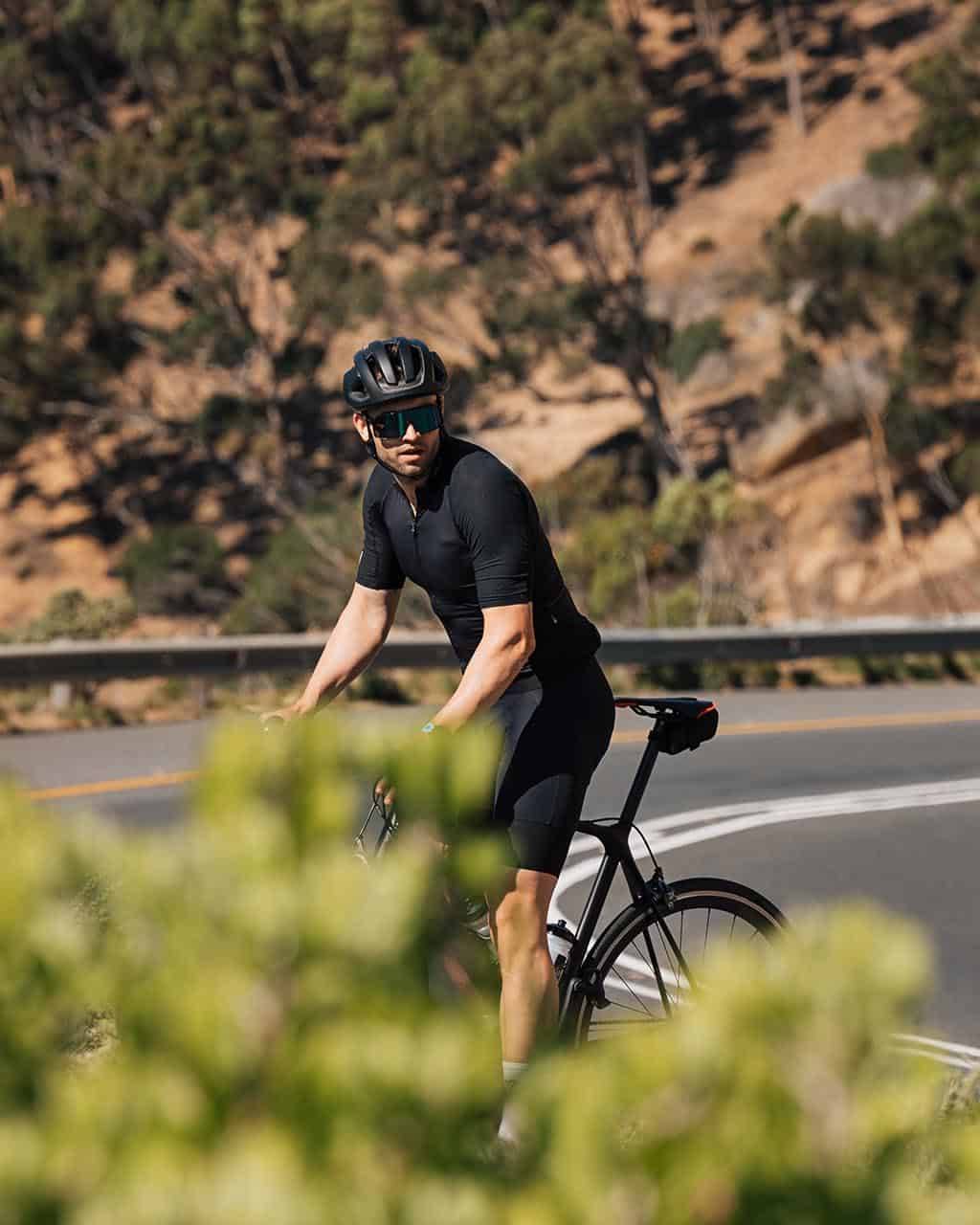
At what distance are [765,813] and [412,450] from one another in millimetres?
7014

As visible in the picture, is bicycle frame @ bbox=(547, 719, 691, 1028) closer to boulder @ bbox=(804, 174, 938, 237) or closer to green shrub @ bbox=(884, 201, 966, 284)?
green shrub @ bbox=(884, 201, 966, 284)

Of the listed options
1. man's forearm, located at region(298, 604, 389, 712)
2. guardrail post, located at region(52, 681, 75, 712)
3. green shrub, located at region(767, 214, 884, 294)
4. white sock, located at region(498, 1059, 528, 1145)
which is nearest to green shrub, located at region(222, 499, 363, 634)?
green shrub, located at region(767, 214, 884, 294)

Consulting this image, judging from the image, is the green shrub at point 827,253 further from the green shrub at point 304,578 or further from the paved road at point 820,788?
the paved road at point 820,788

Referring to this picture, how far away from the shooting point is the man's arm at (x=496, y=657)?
376cm

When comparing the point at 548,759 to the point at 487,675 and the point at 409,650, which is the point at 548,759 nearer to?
the point at 487,675

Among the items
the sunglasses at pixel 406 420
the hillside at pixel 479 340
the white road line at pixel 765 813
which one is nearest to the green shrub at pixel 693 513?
the hillside at pixel 479 340

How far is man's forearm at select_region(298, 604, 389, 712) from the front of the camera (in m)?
4.32

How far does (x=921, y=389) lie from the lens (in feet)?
126

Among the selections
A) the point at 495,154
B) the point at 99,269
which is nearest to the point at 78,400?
the point at 99,269

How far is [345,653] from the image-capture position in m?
4.41

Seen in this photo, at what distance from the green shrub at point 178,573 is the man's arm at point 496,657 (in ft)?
133

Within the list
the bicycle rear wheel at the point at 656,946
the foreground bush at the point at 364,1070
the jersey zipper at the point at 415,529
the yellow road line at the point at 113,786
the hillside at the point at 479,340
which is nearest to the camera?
the foreground bush at the point at 364,1070

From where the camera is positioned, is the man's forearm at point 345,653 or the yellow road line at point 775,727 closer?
the man's forearm at point 345,653

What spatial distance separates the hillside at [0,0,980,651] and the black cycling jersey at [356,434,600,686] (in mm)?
27064
